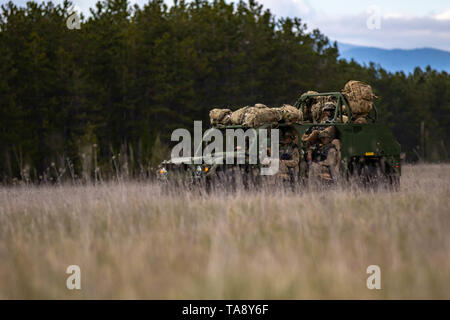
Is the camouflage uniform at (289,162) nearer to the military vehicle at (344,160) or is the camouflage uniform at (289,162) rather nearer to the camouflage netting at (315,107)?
the military vehicle at (344,160)

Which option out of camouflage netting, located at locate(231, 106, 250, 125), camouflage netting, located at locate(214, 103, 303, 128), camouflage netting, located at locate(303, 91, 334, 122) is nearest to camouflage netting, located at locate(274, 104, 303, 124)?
camouflage netting, located at locate(214, 103, 303, 128)

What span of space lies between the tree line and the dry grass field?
58.4ft

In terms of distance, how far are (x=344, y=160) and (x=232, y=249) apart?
6.47m

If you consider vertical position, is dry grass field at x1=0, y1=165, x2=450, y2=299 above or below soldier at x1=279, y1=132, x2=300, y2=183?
below

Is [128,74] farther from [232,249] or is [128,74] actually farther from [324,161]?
[232,249]

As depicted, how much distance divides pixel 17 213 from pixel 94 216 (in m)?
1.67

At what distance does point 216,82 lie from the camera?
43.4m

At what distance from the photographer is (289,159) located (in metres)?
11.8

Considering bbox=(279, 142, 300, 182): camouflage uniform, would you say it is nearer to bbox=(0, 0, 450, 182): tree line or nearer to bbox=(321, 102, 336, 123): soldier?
bbox=(321, 102, 336, 123): soldier

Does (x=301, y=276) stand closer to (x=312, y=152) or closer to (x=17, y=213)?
(x=17, y=213)

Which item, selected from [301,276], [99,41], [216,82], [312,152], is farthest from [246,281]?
[216,82]

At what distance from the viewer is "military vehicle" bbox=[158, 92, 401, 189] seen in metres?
10.9

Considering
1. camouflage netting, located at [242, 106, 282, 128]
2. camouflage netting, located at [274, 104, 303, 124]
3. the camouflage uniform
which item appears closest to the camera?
camouflage netting, located at [242, 106, 282, 128]

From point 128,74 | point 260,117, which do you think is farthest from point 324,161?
point 128,74
